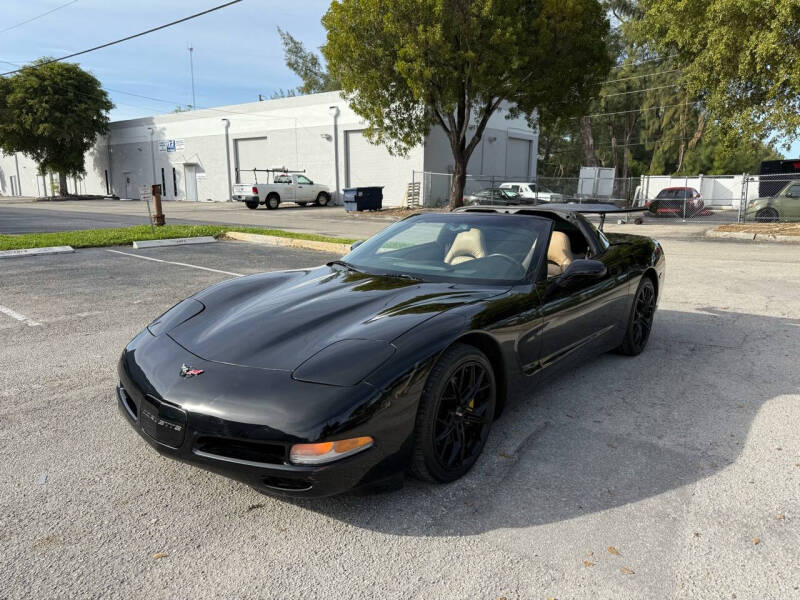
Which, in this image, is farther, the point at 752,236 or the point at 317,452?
the point at 752,236

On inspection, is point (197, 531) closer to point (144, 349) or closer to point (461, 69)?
point (144, 349)

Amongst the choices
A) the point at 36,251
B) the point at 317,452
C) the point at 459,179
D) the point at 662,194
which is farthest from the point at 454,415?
the point at 662,194

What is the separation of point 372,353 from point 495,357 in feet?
2.92

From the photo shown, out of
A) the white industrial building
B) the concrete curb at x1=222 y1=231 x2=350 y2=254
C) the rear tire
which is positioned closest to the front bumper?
the concrete curb at x1=222 y1=231 x2=350 y2=254

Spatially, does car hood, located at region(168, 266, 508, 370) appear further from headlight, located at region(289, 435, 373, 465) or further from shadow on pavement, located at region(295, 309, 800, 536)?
shadow on pavement, located at region(295, 309, 800, 536)

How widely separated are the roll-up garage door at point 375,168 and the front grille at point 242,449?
29.6m

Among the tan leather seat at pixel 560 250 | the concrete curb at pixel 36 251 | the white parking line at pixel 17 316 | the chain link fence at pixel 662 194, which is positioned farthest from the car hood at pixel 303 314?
the chain link fence at pixel 662 194

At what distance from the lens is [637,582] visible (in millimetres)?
2174

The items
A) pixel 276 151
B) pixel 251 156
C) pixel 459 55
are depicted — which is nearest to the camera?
pixel 459 55

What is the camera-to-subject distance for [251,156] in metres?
38.8

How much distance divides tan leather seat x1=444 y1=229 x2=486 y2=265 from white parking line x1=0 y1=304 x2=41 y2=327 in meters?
4.31

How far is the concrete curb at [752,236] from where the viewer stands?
1512 centimetres

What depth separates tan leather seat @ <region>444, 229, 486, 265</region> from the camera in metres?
3.85

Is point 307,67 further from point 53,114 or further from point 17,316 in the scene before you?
point 17,316
